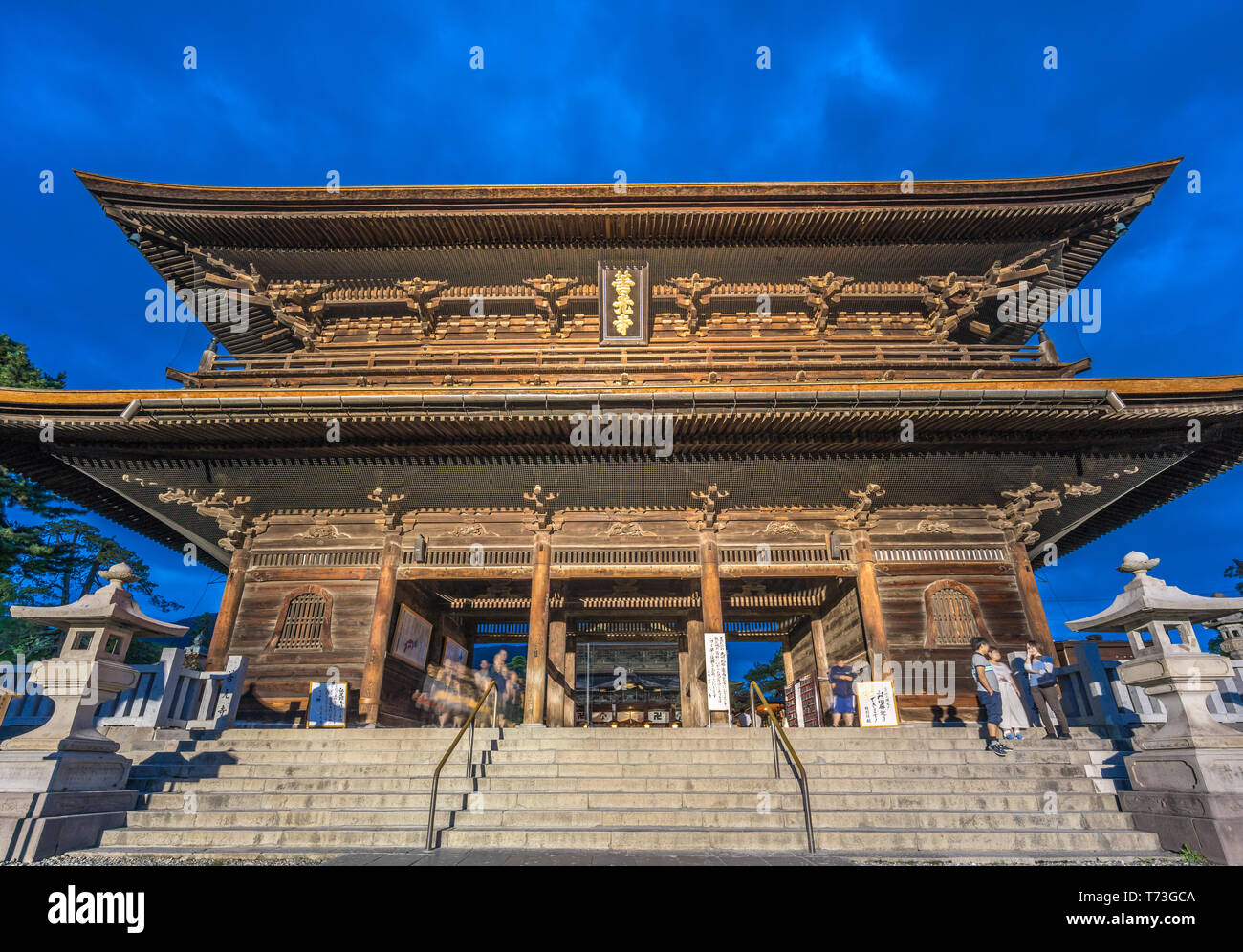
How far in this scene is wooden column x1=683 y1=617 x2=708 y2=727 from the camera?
13.6 m

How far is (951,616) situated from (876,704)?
2.77 m

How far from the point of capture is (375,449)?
11234 mm

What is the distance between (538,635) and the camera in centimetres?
1154

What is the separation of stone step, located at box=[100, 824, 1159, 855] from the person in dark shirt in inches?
210

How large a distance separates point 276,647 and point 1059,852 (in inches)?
514

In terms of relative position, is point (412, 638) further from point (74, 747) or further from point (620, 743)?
point (74, 747)

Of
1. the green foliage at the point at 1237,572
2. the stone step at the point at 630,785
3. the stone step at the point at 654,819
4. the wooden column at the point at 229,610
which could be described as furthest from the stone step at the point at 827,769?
the green foliage at the point at 1237,572

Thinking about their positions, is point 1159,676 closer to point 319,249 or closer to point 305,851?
point 305,851

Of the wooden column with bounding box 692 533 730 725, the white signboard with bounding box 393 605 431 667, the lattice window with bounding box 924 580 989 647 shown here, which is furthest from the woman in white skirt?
the white signboard with bounding box 393 605 431 667

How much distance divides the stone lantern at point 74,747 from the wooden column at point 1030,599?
1465 centimetres

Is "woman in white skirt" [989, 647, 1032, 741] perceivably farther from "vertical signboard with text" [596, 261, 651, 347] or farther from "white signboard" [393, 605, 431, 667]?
"white signboard" [393, 605, 431, 667]

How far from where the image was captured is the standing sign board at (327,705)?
36.0 feet

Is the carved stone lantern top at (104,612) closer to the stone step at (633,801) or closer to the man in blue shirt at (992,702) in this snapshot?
the stone step at (633,801)

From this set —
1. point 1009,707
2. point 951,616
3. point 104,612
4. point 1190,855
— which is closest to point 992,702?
point 1009,707
